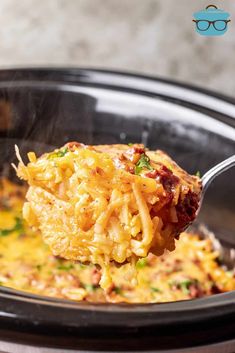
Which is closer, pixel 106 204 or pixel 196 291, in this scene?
pixel 106 204

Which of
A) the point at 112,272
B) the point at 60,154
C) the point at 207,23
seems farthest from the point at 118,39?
the point at 60,154

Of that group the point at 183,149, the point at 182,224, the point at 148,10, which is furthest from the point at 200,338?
the point at 148,10

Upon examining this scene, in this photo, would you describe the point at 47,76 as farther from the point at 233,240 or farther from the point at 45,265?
the point at 233,240

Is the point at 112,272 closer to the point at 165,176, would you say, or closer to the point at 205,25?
the point at 165,176

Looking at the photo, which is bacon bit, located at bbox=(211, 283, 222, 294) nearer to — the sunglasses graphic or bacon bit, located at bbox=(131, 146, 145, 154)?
bacon bit, located at bbox=(131, 146, 145, 154)

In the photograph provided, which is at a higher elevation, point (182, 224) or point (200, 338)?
point (182, 224)

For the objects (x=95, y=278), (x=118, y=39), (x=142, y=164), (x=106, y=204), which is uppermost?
(x=118, y=39)
